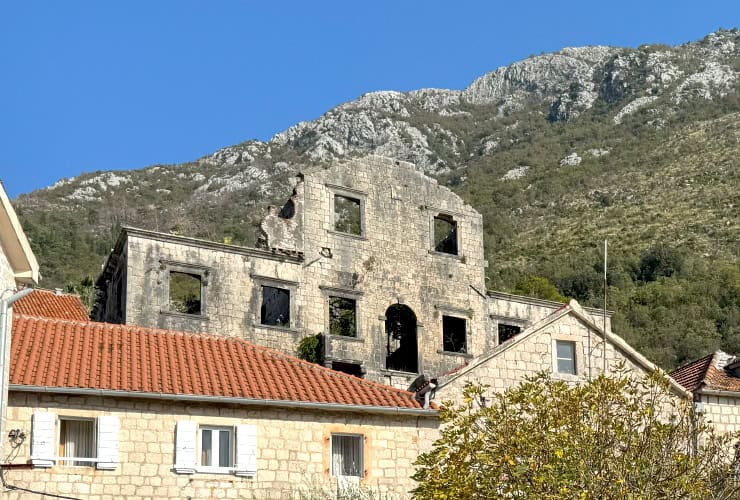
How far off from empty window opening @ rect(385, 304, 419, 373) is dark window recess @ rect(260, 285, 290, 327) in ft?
12.1

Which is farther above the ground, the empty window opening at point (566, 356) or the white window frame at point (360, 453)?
the empty window opening at point (566, 356)

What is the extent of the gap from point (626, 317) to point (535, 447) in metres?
51.2

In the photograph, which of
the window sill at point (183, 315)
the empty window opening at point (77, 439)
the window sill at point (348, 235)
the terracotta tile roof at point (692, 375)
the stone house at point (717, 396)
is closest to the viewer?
the empty window opening at point (77, 439)

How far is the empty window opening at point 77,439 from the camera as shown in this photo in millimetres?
22312

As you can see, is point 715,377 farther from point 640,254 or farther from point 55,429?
point 640,254

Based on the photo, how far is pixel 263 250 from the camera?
127ft

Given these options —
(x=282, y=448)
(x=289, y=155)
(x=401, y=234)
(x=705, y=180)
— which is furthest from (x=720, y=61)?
(x=282, y=448)

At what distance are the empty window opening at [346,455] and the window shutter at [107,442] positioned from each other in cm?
443

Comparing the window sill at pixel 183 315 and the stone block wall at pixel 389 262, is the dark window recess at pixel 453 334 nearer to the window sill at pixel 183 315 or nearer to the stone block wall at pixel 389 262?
the stone block wall at pixel 389 262

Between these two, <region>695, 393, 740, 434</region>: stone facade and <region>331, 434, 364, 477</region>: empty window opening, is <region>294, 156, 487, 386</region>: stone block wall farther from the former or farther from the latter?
<region>331, 434, 364, 477</region>: empty window opening

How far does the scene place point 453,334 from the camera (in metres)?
42.2

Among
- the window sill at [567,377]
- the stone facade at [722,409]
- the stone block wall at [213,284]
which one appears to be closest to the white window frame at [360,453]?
the window sill at [567,377]

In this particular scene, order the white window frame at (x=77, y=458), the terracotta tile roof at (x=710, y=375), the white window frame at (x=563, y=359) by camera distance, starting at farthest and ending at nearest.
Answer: the terracotta tile roof at (x=710, y=375) < the white window frame at (x=563, y=359) < the white window frame at (x=77, y=458)

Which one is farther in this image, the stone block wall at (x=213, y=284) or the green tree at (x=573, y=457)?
the stone block wall at (x=213, y=284)
